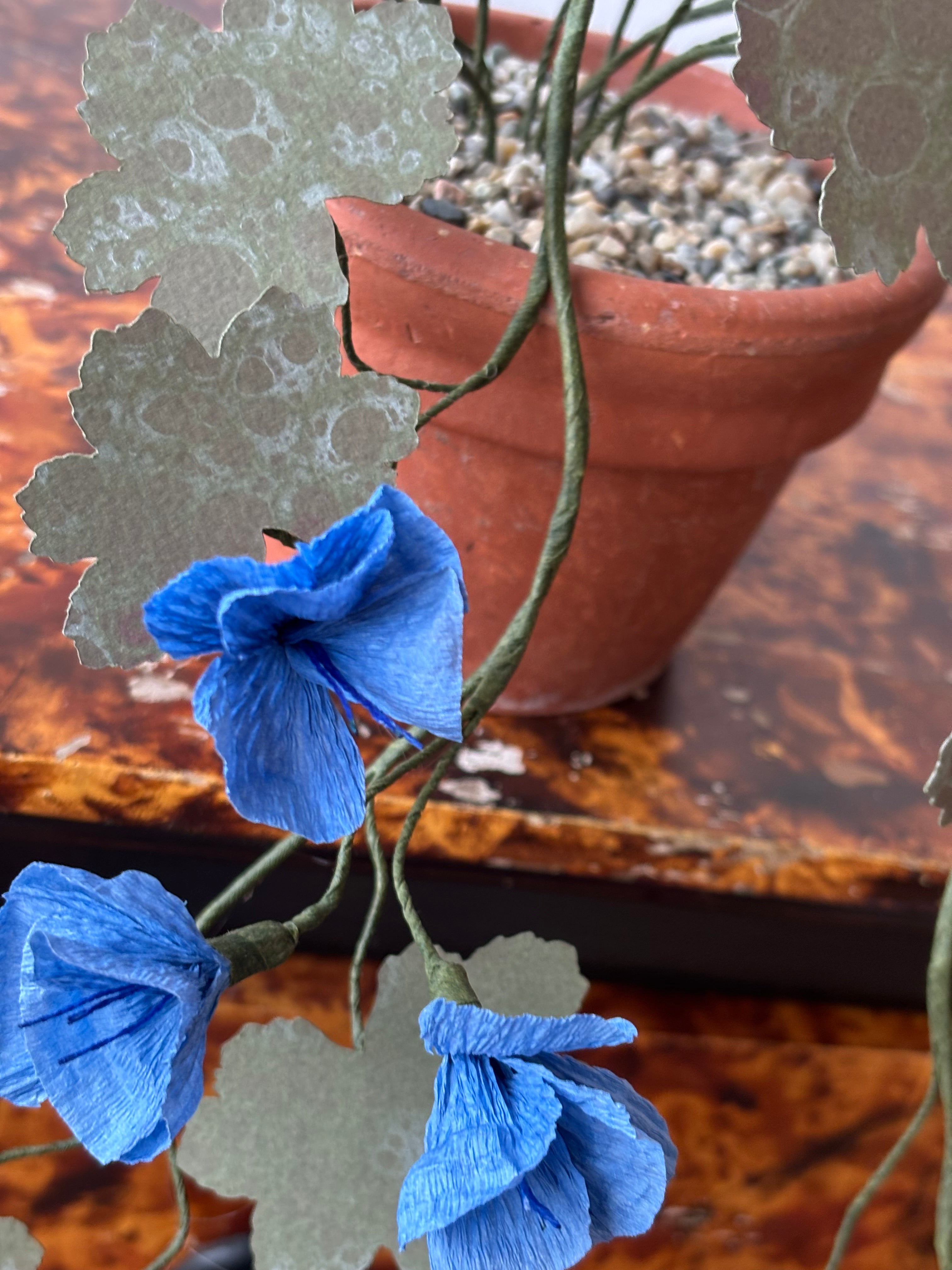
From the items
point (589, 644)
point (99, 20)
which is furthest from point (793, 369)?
point (99, 20)

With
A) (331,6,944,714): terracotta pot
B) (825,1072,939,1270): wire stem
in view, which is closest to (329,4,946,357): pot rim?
(331,6,944,714): terracotta pot

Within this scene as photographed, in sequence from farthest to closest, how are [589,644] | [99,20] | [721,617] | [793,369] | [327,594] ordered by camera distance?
[99,20]
[721,617]
[589,644]
[793,369]
[327,594]

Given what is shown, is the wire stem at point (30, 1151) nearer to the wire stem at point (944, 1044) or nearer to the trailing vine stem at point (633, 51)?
the wire stem at point (944, 1044)

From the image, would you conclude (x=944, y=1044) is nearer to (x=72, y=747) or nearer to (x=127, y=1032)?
Answer: (x=127, y=1032)

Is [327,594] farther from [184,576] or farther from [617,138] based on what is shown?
[617,138]

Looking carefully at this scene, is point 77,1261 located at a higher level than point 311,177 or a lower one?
lower
